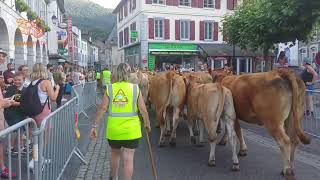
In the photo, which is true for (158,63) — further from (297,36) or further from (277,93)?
(277,93)

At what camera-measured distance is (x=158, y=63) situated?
43906mm

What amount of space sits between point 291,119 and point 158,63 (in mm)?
37111

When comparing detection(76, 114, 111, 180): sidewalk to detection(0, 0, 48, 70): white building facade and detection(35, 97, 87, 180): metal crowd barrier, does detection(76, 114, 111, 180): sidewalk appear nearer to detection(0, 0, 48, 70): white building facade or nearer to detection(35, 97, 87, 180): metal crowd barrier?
→ detection(35, 97, 87, 180): metal crowd barrier

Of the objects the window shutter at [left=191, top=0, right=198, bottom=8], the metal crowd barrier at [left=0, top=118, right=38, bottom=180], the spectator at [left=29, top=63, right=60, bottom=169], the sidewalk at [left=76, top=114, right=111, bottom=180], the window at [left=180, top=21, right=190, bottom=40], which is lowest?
the sidewalk at [left=76, top=114, right=111, bottom=180]

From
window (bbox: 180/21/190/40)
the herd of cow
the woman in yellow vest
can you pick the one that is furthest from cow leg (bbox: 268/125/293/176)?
window (bbox: 180/21/190/40)

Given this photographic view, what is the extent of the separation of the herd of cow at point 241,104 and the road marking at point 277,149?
925 millimetres

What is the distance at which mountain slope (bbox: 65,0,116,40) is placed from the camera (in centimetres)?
13075

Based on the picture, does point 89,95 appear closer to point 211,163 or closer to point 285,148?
point 211,163

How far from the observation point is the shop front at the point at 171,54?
4284 centimetres

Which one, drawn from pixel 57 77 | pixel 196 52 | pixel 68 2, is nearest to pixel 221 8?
pixel 196 52

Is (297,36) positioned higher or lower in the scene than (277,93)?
higher

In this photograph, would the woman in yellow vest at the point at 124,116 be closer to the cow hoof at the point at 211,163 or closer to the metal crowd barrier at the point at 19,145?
the metal crowd barrier at the point at 19,145

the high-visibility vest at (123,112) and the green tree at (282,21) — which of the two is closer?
the high-visibility vest at (123,112)

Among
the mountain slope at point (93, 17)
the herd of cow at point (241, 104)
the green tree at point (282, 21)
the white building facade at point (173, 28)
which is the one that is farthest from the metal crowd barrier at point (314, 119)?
the mountain slope at point (93, 17)
